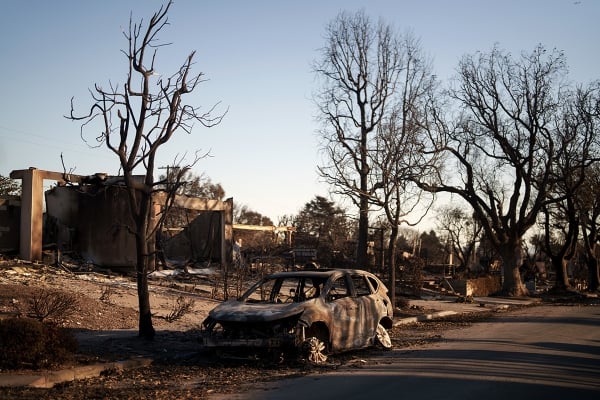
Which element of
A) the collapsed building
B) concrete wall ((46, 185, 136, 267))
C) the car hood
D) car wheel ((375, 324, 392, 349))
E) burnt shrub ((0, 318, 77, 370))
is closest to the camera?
burnt shrub ((0, 318, 77, 370))

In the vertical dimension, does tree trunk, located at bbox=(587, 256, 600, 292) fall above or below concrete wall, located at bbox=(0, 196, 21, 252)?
below

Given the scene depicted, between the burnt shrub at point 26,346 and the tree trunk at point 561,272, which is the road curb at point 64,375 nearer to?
the burnt shrub at point 26,346

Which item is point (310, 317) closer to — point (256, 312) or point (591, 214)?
point (256, 312)

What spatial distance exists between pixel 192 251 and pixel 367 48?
13.9m

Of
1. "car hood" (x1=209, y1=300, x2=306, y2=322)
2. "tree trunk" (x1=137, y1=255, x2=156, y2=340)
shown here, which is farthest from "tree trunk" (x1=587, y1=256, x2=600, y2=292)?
"tree trunk" (x1=137, y1=255, x2=156, y2=340)

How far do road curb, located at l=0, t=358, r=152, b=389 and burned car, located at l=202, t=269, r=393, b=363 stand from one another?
1.33 meters

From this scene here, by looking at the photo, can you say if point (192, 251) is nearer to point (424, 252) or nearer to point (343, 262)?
point (343, 262)

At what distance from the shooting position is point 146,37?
460 inches

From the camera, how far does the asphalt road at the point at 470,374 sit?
27.3ft

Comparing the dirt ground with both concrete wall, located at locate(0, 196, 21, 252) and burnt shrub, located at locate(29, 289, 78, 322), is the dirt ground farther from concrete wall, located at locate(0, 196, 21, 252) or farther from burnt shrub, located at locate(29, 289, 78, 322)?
concrete wall, located at locate(0, 196, 21, 252)

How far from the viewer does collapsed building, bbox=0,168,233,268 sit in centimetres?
2120

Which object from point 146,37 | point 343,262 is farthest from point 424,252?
point 146,37

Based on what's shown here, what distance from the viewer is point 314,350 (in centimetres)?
1073

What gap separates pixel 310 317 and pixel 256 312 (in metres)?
0.91
